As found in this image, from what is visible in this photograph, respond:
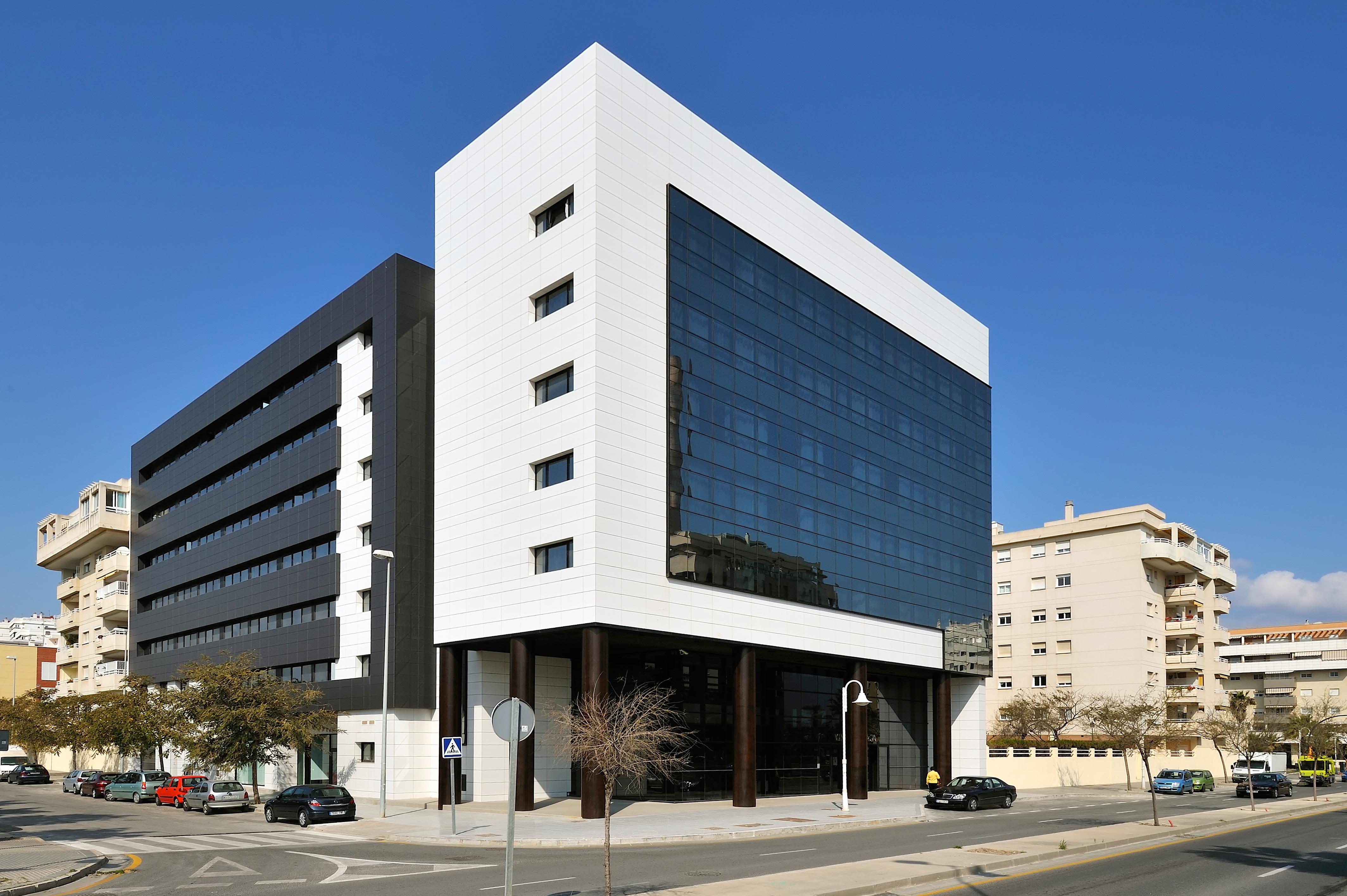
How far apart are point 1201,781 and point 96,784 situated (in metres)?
65.0

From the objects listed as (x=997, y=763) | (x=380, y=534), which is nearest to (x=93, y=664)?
(x=380, y=534)

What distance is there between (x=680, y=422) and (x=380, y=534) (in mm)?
17573

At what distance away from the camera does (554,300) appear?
1789 inches

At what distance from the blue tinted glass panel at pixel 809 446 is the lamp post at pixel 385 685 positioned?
11.5m

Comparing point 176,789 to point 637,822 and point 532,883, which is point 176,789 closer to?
point 637,822

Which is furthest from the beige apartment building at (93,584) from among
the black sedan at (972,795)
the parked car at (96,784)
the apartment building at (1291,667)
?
the apartment building at (1291,667)

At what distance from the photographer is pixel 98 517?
91.5 metres

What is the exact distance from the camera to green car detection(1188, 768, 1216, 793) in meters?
66.9

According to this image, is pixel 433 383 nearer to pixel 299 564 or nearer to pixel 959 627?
pixel 299 564

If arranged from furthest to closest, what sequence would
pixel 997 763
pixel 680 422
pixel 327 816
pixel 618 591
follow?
1. pixel 997 763
2. pixel 680 422
3. pixel 618 591
4. pixel 327 816

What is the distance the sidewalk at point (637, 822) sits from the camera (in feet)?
107

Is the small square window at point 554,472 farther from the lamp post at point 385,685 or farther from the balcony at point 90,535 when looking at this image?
the balcony at point 90,535

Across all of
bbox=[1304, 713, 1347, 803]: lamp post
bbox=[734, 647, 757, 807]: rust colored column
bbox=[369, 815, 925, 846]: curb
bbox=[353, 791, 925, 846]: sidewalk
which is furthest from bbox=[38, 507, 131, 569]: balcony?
bbox=[1304, 713, 1347, 803]: lamp post

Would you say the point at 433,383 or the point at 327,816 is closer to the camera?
the point at 327,816
